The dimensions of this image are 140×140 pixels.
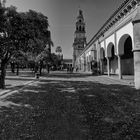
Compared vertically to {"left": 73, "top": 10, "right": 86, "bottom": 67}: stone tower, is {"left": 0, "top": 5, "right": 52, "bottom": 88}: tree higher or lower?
lower

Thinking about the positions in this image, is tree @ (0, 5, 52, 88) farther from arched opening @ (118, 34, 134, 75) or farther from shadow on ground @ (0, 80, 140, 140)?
arched opening @ (118, 34, 134, 75)

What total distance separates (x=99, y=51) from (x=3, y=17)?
23.3 metres

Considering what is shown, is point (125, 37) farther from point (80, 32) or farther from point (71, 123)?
point (80, 32)

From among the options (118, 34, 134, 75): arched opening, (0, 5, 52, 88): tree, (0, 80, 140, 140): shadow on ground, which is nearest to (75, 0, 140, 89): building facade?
(118, 34, 134, 75): arched opening

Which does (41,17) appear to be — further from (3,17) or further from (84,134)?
(84,134)

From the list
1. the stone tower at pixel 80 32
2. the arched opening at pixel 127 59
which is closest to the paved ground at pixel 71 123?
the arched opening at pixel 127 59

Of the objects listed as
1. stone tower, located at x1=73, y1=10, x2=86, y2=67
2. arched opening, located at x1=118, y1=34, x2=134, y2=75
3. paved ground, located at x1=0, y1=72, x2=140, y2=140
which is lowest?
paved ground, located at x1=0, y1=72, x2=140, y2=140

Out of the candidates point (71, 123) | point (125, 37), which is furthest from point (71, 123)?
point (125, 37)

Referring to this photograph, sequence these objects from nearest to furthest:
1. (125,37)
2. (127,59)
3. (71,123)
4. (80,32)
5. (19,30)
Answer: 1. (71,123)
2. (19,30)
3. (125,37)
4. (127,59)
5. (80,32)

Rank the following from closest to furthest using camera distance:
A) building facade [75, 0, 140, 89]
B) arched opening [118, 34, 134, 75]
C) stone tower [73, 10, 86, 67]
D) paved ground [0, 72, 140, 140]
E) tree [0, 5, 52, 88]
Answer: paved ground [0, 72, 140, 140]
tree [0, 5, 52, 88]
building facade [75, 0, 140, 89]
arched opening [118, 34, 134, 75]
stone tower [73, 10, 86, 67]

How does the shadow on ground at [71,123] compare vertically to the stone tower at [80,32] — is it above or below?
below

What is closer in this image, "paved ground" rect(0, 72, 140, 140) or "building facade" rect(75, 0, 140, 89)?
"paved ground" rect(0, 72, 140, 140)

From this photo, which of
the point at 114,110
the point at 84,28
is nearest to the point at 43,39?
the point at 114,110

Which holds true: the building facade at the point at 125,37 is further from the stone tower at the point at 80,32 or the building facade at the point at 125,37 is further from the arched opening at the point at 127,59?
the stone tower at the point at 80,32
